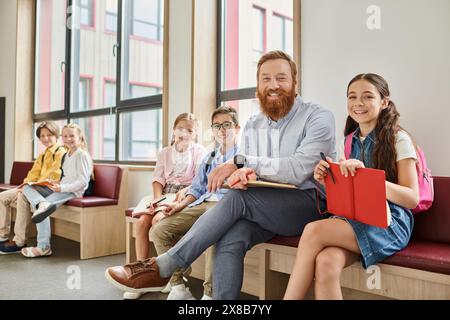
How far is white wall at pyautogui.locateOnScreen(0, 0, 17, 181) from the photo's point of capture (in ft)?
19.2

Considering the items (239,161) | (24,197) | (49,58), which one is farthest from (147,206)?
(49,58)

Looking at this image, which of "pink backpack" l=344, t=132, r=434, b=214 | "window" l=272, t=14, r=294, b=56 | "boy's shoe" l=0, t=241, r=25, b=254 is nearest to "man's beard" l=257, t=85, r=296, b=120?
"pink backpack" l=344, t=132, r=434, b=214

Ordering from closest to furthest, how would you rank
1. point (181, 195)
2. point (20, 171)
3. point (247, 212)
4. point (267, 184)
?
point (267, 184) < point (247, 212) < point (181, 195) < point (20, 171)

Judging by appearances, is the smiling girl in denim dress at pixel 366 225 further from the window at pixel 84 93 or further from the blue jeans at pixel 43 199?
the window at pixel 84 93

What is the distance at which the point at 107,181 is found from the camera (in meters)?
3.67

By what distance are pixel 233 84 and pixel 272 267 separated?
2.02 m

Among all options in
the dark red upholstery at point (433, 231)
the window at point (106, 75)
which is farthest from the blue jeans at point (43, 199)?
the dark red upholstery at point (433, 231)

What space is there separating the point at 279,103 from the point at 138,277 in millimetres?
1046

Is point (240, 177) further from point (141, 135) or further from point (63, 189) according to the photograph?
point (141, 135)

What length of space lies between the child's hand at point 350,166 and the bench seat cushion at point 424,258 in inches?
14.2

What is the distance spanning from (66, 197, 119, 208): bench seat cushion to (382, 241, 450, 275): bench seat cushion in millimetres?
2445

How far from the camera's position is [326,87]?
2555 millimetres
